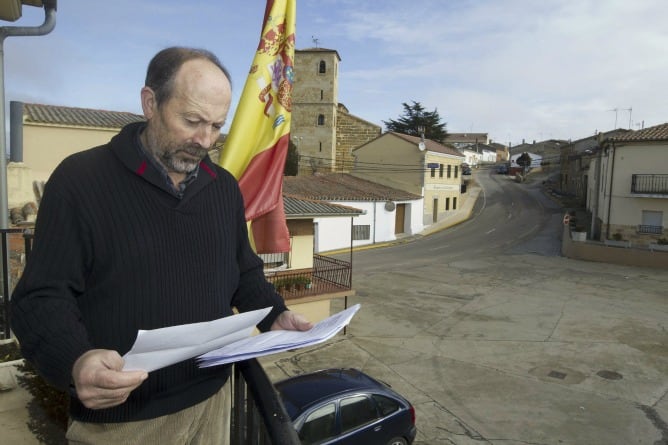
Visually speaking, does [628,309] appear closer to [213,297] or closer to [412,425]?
[412,425]

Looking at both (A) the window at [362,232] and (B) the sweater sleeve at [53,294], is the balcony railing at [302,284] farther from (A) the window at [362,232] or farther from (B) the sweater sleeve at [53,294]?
(A) the window at [362,232]

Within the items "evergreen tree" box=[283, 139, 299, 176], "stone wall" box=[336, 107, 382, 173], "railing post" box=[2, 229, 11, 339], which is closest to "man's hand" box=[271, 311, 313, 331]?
"railing post" box=[2, 229, 11, 339]

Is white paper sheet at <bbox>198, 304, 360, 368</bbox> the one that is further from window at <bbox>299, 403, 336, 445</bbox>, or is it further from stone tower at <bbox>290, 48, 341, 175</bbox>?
stone tower at <bbox>290, 48, 341, 175</bbox>

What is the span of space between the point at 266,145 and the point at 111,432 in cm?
357

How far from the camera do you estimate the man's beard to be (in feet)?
5.02

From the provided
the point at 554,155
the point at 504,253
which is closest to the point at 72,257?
the point at 504,253

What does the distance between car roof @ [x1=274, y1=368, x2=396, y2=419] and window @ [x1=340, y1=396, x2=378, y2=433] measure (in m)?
0.14

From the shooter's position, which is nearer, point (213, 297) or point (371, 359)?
point (213, 297)

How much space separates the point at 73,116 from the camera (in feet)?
47.8

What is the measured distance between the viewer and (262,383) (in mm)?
1494

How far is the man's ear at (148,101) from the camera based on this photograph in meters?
1.53

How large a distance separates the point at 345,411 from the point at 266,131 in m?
4.08

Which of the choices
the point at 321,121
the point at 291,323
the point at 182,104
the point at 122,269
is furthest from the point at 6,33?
the point at 321,121

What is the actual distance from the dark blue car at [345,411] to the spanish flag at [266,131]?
8.54 feet
